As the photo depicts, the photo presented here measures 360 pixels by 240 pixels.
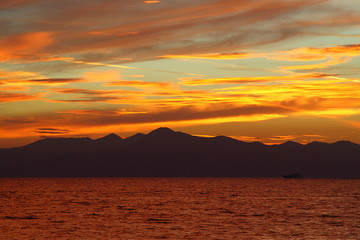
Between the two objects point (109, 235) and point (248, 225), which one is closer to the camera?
point (109, 235)

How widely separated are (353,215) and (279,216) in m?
15.5

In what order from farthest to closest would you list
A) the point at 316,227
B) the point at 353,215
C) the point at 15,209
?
the point at 15,209
the point at 353,215
the point at 316,227

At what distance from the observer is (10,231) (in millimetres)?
75188

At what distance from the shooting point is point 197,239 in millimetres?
68500

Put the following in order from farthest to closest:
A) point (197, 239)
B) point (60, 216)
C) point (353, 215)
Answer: point (353, 215) < point (60, 216) < point (197, 239)

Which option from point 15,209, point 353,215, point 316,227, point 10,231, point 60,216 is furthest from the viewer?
point 15,209

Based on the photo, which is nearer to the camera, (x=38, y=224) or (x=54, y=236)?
(x=54, y=236)

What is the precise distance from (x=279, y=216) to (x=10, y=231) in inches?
1933

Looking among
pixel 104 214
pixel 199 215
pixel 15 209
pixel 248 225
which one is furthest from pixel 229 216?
pixel 15 209

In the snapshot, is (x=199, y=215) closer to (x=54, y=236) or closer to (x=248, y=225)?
(x=248, y=225)

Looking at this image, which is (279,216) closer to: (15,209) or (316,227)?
(316,227)

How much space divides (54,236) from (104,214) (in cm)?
3186

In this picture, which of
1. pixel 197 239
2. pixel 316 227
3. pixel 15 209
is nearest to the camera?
pixel 197 239

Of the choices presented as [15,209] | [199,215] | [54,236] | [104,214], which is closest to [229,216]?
[199,215]
